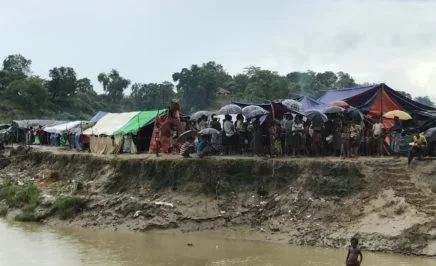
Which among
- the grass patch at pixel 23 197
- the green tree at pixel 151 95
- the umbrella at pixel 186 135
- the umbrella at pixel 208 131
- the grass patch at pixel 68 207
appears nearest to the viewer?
the grass patch at pixel 68 207

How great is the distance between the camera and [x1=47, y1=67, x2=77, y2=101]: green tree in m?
66.7

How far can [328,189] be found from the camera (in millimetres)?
16312

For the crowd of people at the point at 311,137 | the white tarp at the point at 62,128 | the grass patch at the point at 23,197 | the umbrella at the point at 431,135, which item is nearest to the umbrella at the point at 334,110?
the crowd of people at the point at 311,137

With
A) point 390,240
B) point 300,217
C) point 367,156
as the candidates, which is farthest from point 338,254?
point 367,156

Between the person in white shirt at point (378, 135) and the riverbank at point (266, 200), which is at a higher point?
the person in white shirt at point (378, 135)

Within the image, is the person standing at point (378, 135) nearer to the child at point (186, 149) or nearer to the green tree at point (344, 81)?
the child at point (186, 149)

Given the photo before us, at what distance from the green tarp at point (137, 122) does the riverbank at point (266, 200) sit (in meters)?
3.07

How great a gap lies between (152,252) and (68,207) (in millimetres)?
5611

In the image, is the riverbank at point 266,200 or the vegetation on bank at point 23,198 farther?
the vegetation on bank at point 23,198

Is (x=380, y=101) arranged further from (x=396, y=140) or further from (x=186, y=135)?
(x=186, y=135)

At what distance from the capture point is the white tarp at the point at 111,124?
2594 centimetres

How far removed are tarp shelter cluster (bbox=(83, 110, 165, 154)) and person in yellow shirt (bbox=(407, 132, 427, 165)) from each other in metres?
11.5

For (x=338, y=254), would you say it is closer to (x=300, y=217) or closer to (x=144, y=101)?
(x=300, y=217)

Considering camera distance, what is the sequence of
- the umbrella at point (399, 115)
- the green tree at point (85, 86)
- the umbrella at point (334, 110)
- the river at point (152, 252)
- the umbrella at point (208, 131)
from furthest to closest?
the green tree at point (85, 86) < the umbrella at point (208, 131) < the umbrella at point (399, 115) < the umbrella at point (334, 110) < the river at point (152, 252)
